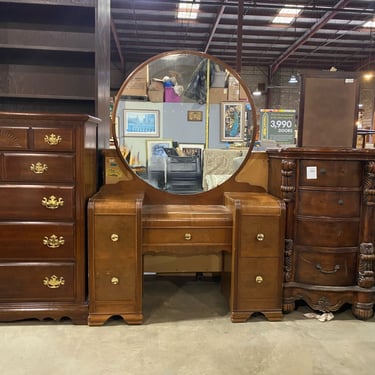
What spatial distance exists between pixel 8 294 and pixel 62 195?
653mm

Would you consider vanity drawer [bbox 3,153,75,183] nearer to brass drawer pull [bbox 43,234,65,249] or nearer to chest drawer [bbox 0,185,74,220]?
chest drawer [bbox 0,185,74,220]

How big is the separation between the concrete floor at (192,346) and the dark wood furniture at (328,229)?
17cm

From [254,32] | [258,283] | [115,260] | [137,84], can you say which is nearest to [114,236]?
[115,260]

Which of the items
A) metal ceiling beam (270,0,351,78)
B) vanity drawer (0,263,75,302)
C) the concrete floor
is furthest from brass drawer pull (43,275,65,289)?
metal ceiling beam (270,0,351,78)

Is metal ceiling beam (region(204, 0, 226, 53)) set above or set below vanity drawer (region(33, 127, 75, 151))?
above

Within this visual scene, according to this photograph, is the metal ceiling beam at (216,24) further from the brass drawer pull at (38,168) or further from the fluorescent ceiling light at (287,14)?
the brass drawer pull at (38,168)

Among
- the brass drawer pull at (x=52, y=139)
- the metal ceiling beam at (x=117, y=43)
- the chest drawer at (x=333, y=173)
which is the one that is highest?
the metal ceiling beam at (x=117, y=43)

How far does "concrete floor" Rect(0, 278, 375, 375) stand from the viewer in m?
1.71

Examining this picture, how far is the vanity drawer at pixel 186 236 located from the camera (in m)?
2.17

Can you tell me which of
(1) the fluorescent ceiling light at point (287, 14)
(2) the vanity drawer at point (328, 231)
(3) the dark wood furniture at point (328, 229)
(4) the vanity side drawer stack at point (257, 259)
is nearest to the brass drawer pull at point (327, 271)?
(3) the dark wood furniture at point (328, 229)

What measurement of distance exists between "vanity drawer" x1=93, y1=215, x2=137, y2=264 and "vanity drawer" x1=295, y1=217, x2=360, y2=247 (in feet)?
3.36

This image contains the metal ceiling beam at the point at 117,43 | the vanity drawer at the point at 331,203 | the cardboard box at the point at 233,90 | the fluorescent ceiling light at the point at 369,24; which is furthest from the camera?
the fluorescent ceiling light at the point at 369,24

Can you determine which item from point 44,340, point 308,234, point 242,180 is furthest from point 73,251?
point 308,234

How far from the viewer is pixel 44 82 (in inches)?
105
